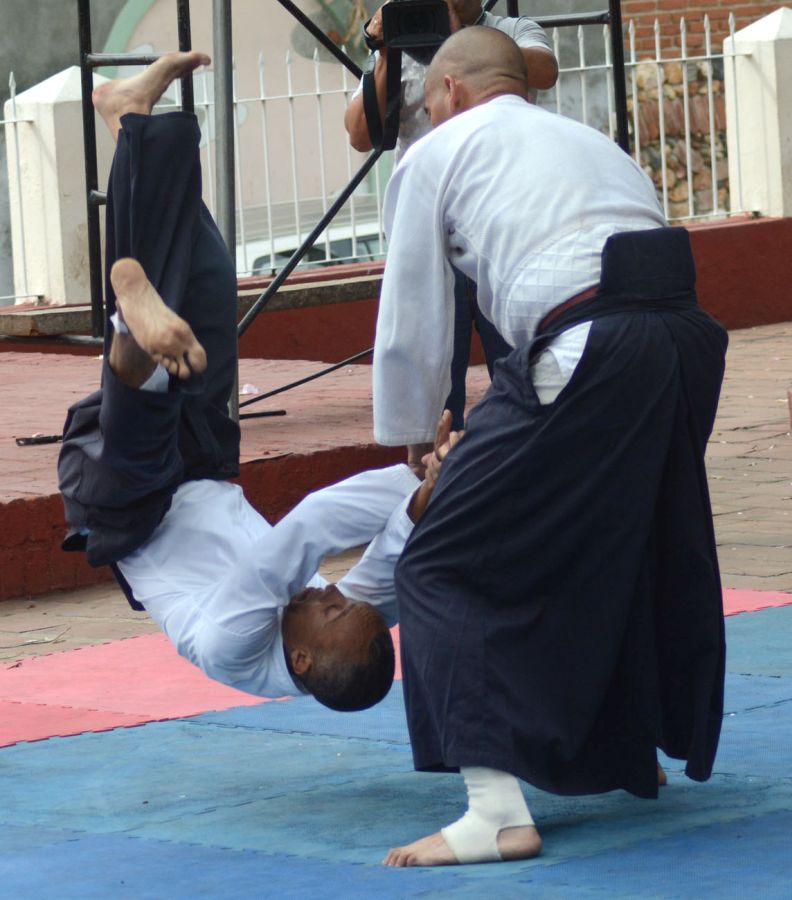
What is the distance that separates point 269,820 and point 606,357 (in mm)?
1199

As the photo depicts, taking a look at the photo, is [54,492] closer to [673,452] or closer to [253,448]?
[253,448]

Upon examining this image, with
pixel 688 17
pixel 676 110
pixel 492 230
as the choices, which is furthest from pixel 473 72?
pixel 688 17

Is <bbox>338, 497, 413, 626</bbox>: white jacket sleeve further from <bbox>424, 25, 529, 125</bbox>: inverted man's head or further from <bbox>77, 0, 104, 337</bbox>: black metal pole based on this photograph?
<bbox>77, 0, 104, 337</bbox>: black metal pole

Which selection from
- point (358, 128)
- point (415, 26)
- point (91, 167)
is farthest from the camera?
point (91, 167)

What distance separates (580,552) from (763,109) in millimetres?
9871

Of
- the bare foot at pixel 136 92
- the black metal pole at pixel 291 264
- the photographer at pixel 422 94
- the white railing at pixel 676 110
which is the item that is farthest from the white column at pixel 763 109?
the bare foot at pixel 136 92

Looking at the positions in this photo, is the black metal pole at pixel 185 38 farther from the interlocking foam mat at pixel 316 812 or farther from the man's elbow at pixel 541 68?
the interlocking foam mat at pixel 316 812

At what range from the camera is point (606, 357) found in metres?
3.57

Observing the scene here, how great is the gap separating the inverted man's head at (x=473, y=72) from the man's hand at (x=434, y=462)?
635mm

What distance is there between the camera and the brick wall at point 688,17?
1542 centimetres

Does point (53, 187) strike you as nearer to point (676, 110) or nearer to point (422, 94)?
point (676, 110)

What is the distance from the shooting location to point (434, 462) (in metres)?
3.83

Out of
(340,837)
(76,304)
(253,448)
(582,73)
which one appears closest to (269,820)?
(340,837)

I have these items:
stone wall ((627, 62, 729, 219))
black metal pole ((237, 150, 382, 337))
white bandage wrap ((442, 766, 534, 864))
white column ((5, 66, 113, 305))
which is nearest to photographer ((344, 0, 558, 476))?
black metal pole ((237, 150, 382, 337))
